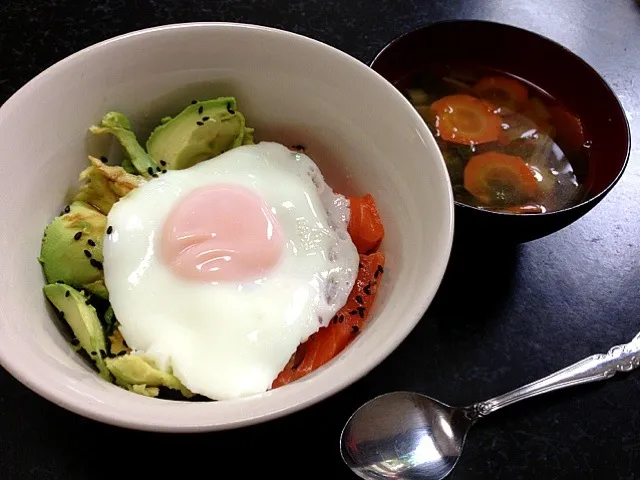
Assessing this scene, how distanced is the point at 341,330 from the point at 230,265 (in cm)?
29

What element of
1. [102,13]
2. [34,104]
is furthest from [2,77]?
[34,104]

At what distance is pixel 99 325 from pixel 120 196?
34cm

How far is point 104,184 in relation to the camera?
154 centimetres

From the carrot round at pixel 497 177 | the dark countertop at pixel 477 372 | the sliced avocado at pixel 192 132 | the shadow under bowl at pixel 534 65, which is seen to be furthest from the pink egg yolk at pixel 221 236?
the carrot round at pixel 497 177

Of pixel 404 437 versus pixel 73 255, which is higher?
pixel 73 255

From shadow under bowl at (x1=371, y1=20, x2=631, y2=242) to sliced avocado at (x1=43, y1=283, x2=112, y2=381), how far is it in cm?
92

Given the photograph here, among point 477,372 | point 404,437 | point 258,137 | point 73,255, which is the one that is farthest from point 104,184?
point 477,372

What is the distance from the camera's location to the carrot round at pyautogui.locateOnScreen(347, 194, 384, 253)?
156 centimetres

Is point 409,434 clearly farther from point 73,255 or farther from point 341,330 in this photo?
point 73,255

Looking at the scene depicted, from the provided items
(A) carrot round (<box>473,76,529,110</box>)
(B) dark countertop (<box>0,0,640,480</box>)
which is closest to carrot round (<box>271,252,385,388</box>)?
(B) dark countertop (<box>0,0,640,480</box>)

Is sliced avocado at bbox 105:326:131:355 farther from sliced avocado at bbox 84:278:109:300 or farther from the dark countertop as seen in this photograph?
the dark countertop

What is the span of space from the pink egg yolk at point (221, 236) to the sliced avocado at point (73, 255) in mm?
150

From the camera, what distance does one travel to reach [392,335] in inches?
47.2

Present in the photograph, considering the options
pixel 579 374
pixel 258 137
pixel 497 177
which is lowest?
pixel 579 374
